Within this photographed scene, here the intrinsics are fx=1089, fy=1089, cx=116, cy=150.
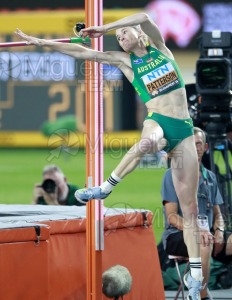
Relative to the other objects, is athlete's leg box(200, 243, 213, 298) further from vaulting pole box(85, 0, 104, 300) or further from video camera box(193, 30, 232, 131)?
video camera box(193, 30, 232, 131)

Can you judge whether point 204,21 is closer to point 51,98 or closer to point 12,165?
point 51,98

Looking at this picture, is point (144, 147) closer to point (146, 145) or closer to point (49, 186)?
point (146, 145)

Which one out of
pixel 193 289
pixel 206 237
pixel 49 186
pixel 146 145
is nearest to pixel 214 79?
pixel 49 186

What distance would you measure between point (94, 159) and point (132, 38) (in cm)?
77

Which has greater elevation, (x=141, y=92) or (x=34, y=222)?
(x=141, y=92)

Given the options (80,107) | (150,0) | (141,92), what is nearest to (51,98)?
(80,107)

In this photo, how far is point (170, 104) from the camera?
6.42m

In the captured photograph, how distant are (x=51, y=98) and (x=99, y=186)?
14.6 meters

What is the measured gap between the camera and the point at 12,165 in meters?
21.9

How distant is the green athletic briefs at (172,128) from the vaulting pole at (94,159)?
0.38 metres

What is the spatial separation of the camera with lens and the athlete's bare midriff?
3120 millimetres

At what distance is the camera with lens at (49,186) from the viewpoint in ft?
30.9

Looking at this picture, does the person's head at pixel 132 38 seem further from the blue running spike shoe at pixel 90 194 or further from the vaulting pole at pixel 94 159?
the blue running spike shoe at pixel 90 194

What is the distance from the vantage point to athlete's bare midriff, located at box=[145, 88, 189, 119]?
21.0 ft
